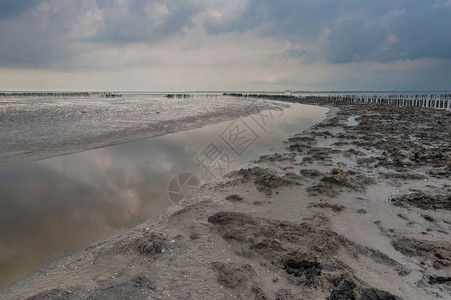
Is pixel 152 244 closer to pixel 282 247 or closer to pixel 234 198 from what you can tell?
pixel 282 247

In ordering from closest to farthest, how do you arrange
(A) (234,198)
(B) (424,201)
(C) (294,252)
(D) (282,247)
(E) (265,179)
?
(C) (294,252) → (D) (282,247) → (B) (424,201) → (A) (234,198) → (E) (265,179)

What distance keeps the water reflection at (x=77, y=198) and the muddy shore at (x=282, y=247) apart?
25.1 inches

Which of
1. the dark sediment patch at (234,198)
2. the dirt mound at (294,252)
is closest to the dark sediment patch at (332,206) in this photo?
the dirt mound at (294,252)

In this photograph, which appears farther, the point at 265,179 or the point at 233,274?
the point at 265,179

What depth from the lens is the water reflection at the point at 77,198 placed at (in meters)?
5.27

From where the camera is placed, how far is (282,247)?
194 inches

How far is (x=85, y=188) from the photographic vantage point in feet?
27.3

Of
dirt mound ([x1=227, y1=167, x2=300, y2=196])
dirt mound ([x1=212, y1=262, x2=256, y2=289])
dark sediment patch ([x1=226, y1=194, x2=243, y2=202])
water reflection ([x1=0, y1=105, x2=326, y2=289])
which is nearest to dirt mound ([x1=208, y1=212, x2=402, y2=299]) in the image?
dirt mound ([x1=212, y1=262, x2=256, y2=289])

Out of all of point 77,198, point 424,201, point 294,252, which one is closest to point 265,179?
point 294,252

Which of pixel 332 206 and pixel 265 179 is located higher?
pixel 265 179

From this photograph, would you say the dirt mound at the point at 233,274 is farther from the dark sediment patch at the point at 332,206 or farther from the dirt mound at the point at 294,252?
the dark sediment patch at the point at 332,206

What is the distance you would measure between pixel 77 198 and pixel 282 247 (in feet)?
19.0

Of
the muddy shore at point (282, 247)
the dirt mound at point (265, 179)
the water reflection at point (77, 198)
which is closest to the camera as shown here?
the muddy shore at point (282, 247)

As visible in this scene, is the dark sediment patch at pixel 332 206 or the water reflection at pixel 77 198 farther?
the dark sediment patch at pixel 332 206
